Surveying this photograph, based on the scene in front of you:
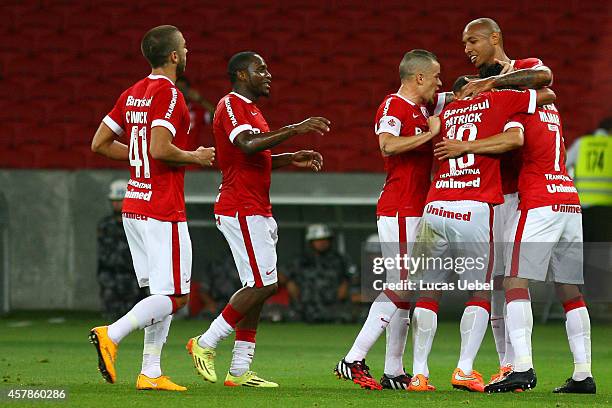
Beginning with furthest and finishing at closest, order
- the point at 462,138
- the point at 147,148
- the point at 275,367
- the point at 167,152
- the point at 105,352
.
→ 1. the point at 275,367
2. the point at 462,138
3. the point at 147,148
4. the point at 167,152
5. the point at 105,352

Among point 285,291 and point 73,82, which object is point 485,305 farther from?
point 73,82

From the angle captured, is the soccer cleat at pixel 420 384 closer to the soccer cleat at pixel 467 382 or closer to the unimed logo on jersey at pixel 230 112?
the soccer cleat at pixel 467 382

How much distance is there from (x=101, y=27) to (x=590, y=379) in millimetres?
9999

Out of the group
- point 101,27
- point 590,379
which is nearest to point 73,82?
point 101,27

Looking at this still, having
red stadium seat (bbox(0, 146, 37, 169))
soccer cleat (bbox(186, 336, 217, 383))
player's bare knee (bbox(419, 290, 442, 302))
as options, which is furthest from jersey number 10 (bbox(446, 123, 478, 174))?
red stadium seat (bbox(0, 146, 37, 169))

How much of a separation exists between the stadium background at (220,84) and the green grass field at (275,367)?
44.7 inches

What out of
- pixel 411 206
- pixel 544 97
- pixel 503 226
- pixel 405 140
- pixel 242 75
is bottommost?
pixel 503 226

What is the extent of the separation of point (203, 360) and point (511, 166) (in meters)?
2.10

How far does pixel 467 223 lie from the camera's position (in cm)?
638

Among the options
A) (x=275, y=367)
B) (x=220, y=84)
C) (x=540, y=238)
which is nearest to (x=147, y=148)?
(x=540, y=238)

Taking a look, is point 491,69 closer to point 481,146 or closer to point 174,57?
point 481,146

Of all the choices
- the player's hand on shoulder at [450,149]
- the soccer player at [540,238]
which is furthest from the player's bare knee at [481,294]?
the player's hand on shoulder at [450,149]

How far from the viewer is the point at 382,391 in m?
6.40

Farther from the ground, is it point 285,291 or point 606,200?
point 606,200
